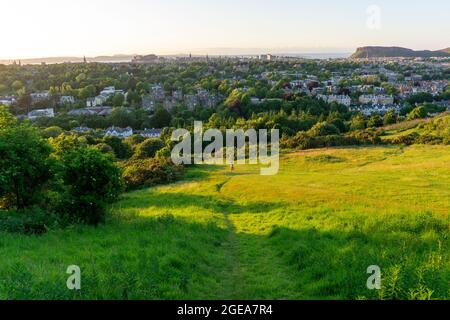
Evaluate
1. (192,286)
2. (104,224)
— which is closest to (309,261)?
(192,286)

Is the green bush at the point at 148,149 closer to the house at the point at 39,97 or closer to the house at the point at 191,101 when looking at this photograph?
the house at the point at 191,101

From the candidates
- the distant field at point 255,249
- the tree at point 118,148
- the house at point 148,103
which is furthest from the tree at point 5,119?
the house at point 148,103

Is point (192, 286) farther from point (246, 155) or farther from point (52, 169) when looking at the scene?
point (246, 155)

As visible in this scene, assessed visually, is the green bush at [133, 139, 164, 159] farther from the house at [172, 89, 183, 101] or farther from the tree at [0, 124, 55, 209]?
the house at [172, 89, 183, 101]

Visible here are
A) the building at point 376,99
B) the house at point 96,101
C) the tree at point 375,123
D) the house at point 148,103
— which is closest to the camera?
the tree at point 375,123

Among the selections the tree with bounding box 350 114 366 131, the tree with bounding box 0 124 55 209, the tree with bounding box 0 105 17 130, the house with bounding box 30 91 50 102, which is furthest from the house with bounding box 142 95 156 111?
the tree with bounding box 0 124 55 209

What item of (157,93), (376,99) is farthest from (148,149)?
(157,93)

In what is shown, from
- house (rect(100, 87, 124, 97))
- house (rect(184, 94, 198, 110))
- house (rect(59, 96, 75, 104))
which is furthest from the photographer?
house (rect(100, 87, 124, 97))
